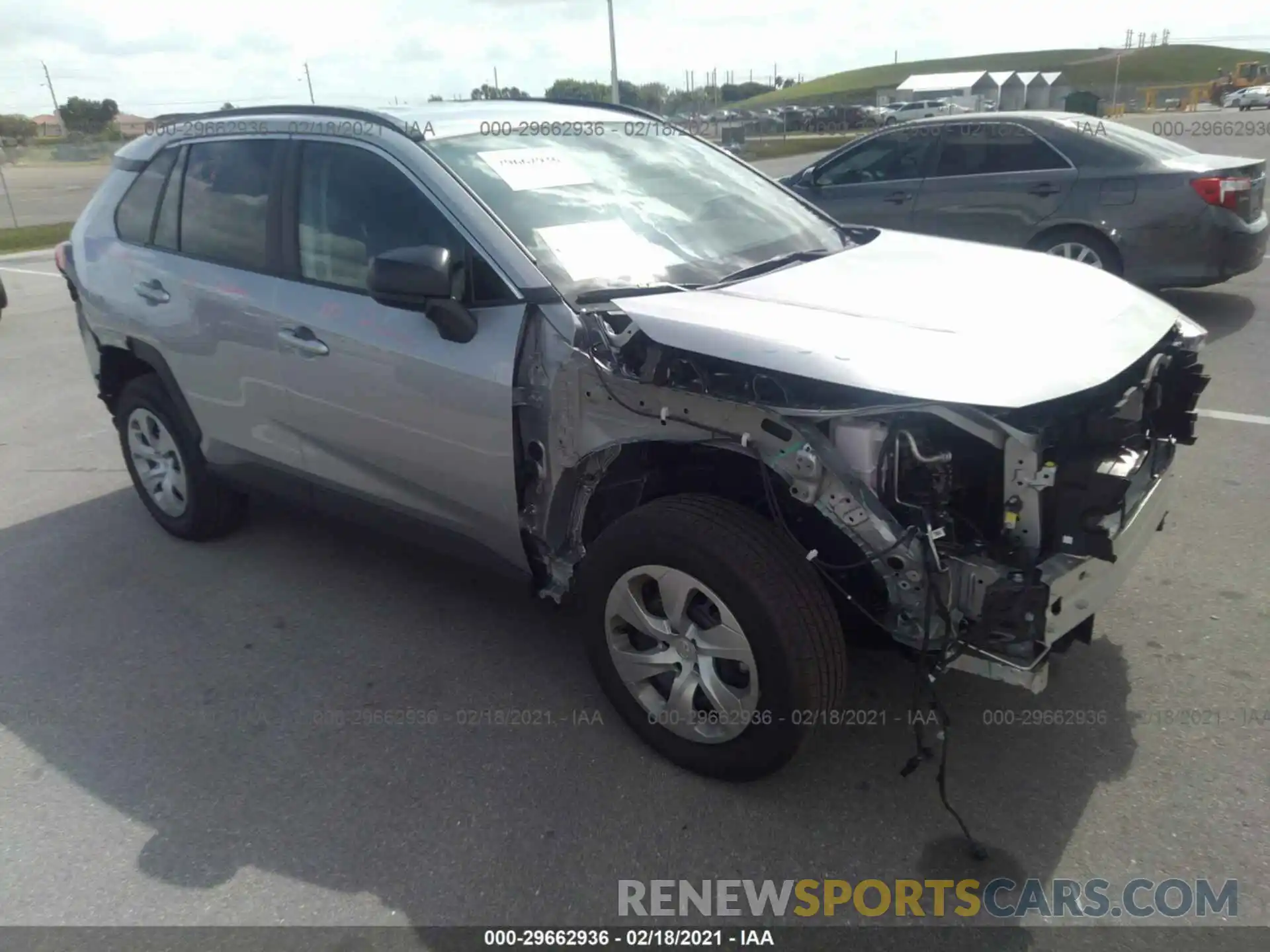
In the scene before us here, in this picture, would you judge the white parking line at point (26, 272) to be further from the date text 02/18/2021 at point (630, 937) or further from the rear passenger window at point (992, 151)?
the date text 02/18/2021 at point (630, 937)

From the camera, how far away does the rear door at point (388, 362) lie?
10.5 ft

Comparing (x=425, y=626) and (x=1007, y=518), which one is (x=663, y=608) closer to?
(x=1007, y=518)

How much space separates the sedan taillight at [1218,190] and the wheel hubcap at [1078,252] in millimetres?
796

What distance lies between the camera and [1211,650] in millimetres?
3471

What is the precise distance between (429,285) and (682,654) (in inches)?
53.1

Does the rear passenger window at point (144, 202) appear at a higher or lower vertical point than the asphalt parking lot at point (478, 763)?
higher

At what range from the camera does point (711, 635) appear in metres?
2.83

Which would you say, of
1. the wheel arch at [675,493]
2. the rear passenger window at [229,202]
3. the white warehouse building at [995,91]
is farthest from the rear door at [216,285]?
the white warehouse building at [995,91]

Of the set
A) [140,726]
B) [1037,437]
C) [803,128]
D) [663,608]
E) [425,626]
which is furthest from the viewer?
[803,128]

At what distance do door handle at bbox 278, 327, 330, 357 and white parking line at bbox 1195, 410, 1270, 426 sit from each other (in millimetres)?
4787

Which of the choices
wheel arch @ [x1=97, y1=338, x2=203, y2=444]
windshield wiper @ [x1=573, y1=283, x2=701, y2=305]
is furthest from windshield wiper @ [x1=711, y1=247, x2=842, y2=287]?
wheel arch @ [x1=97, y1=338, x2=203, y2=444]

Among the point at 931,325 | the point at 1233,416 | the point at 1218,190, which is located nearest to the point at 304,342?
the point at 931,325

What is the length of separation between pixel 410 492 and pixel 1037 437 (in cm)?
212

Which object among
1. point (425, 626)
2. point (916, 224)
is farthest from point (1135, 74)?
point (425, 626)
